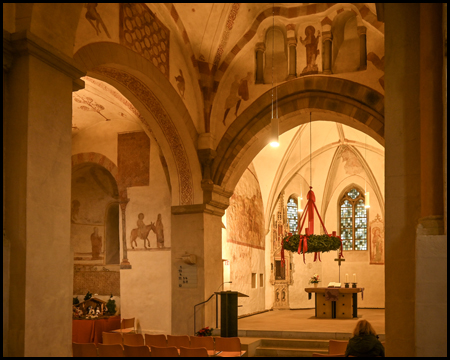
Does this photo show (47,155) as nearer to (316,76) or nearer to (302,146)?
(316,76)

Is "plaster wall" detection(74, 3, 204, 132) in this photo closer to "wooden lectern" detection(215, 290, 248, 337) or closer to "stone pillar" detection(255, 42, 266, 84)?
"stone pillar" detection(255, 42, 266, 84)

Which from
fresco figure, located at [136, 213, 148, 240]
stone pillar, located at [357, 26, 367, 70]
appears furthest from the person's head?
fresco figure, located at [136, 213, 148, 240]

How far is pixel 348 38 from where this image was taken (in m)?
11.1

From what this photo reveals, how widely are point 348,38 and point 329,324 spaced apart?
22.3 ft

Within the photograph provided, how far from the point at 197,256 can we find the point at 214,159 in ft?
7.42

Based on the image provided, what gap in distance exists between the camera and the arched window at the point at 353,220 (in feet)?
64.0

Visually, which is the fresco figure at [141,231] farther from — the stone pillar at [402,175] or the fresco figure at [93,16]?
the stone pillar at [402,175]

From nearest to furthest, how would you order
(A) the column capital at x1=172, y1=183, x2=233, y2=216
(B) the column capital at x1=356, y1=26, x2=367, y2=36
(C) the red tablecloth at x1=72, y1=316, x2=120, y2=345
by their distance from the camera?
1. (B) the column capital at x1=356, y1=26, x2=367, y2=36
2. (A) the column capital at x1=172, y1=183, x2=233, y2=216
3. (C) the red tablecloth at x1=72, y1=316, x2=120, y2=345

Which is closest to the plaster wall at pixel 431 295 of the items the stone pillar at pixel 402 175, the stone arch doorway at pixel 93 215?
the stone pillar at pixel 402 175

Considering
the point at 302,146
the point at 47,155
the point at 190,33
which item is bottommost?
the point at 47,155

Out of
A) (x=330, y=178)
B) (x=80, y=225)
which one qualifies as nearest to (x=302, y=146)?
(x=330, y=178)

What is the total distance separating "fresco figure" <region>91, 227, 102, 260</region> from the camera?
14559 mm

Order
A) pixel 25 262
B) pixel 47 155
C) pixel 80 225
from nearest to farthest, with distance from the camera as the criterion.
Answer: pixel 25 262 → pixel 47 155 → pixel 80 225

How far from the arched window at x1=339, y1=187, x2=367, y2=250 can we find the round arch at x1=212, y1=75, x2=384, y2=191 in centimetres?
811
